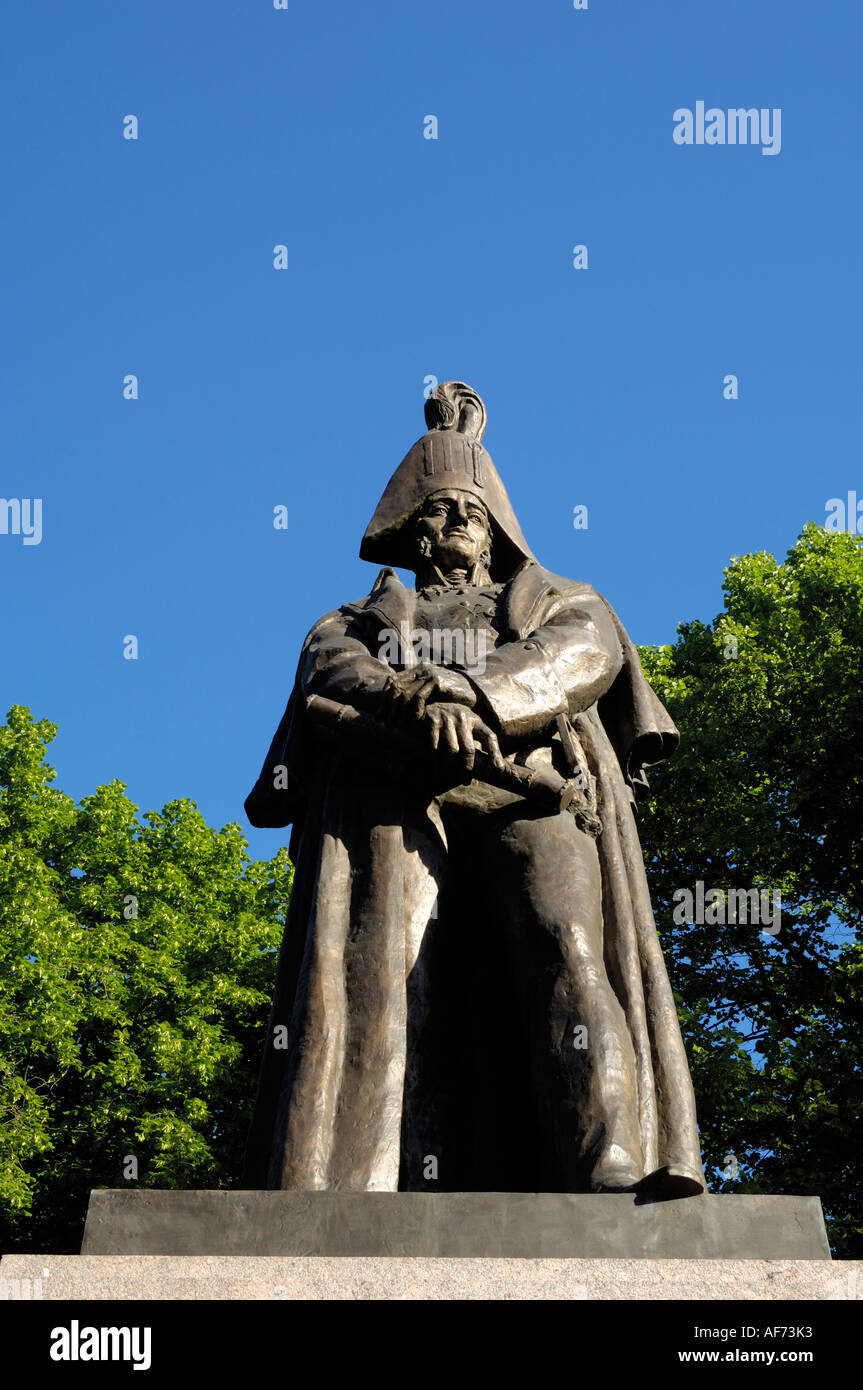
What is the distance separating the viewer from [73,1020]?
904 inches

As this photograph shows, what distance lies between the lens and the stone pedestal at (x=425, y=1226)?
4941 millimetres

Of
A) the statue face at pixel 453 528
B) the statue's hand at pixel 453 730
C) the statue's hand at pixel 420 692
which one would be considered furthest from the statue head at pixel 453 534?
the statue's hand at pixel 453 730

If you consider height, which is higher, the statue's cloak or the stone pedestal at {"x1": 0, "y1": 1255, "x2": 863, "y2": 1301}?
the statue's cloak

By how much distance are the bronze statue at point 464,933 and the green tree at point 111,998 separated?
16255 millimetres

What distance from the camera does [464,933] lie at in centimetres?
655

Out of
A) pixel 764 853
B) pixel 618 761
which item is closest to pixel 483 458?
pixel 618 761

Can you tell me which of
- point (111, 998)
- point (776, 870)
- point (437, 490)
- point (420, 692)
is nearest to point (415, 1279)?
point (420, 692)

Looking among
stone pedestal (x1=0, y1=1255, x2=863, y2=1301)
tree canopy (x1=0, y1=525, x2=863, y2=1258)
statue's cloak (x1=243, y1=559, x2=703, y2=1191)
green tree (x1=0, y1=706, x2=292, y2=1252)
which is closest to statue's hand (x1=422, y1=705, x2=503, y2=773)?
statue's cloak (x1=243, y1=559, x2=703, y2=1191)

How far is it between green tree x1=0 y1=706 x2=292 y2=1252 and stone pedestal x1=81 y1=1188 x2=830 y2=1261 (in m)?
17.2

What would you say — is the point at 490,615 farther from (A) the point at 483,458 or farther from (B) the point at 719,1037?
(B) the point at 719,1037

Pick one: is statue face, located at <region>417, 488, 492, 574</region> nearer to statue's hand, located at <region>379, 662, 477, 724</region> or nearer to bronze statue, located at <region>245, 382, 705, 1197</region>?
bronze statue, located at <region>245, 382, 705, 1197</region>

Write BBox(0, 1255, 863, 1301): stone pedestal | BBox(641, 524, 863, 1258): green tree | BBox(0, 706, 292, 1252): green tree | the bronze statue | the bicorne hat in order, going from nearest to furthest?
BBox(0, 1255, 863, 1301): stone pedestal → the bronze statue → the bicorne hat → BBox(641, 524, 863, 1258): green tree → BBox(0, 706, 292, 1252): green tree

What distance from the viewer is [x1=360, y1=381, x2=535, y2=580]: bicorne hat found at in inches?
303
